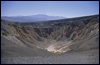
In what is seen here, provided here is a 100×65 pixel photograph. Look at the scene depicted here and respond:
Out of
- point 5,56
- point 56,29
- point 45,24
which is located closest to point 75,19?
point 56,29

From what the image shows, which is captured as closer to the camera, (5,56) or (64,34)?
(5,56)

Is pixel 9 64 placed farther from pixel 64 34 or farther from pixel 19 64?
pixel 64 34

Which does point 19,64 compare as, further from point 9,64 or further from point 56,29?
point 56,29

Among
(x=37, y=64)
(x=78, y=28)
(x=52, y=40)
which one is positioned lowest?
(x=52, y=40)

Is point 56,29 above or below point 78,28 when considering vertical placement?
below

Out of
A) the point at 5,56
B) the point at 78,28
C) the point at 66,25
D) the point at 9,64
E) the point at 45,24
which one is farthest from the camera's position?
the point at 45,24

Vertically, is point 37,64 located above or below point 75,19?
above

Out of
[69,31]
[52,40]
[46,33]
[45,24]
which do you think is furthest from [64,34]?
[45,24]

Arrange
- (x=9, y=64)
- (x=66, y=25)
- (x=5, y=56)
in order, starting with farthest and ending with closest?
(x=66, y=25) → (x=5, y=56) → (x=9, y=64)

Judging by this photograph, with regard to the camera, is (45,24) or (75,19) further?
(45,24)
